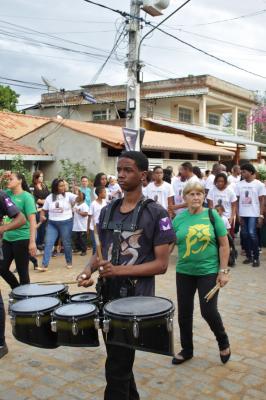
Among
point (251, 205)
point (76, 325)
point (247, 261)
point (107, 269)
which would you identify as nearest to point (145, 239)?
point (107, 269)

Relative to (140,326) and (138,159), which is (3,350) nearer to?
(140,326)

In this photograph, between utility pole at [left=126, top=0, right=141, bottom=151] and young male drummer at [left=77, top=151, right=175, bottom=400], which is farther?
utility pole at [left=126, top=0, right=141, bottom=151]

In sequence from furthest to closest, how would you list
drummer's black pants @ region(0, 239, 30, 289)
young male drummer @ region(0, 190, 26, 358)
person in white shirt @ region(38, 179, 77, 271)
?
1. person in white shirt @ region(38, 179, 77, 271)
2. drummer's black pants @ region(0, 239, 30, 289)
3. young male drummer @ region(0, 190, 26, 358)

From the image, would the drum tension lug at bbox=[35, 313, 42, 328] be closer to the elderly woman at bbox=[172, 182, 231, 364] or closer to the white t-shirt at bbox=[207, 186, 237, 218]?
→ the elderly woman at bbox=[172, 182, 231, 364]

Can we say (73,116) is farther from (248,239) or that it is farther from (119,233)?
(119,233)

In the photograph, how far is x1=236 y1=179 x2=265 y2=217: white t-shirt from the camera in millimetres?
8430

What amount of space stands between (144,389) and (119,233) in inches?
62.7

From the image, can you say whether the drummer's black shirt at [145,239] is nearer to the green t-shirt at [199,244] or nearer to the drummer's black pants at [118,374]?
→ the drummer's black pants at [118,374]

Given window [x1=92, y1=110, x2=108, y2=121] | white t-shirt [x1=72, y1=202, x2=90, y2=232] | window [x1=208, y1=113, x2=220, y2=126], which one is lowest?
white t-shirt [x1=72, y1=202, x2=90, y2=232]

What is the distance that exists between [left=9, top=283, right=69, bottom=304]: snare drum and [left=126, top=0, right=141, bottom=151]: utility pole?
29.9ft

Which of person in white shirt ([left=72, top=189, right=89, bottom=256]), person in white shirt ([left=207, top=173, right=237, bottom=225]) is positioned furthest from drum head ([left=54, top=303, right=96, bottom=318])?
person in white shirt ([left=72, top=189, right=89, bottom=256])

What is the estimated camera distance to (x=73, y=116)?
30125 millimetres

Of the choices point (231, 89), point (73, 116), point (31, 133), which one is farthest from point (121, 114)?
point (31, 133)

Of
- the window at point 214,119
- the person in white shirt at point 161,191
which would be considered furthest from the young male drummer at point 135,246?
the window at point 214,119
